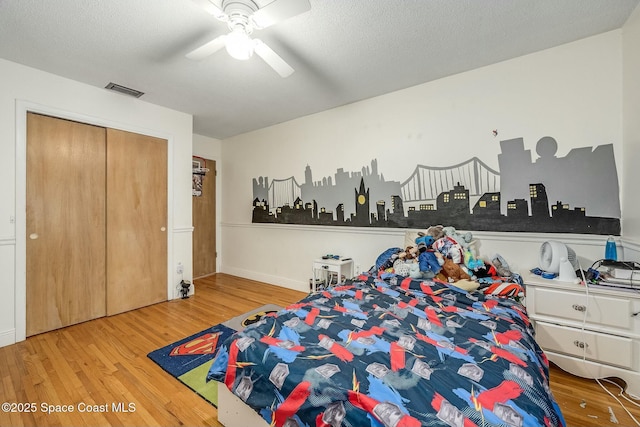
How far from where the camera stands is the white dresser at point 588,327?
1.66 metres

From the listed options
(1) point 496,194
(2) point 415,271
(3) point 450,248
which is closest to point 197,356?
(2) point 415,271

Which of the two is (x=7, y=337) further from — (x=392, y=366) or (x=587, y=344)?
(x=587, y=344)

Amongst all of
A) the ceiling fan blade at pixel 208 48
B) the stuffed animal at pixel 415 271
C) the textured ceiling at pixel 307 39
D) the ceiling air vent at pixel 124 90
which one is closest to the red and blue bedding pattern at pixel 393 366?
the stuffed animal at pixel 415 271

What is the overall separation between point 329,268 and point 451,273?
144cm

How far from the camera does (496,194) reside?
244 centimetres

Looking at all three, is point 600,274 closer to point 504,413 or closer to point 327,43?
point 504,413

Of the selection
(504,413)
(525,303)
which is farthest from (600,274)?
(504,413)

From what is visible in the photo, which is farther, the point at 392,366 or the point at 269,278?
the point at 269,278

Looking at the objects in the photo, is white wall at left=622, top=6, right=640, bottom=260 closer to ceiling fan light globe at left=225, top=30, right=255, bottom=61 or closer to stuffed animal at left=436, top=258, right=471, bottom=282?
stuffed animal at left=436, top=258, right=471, bottom=282

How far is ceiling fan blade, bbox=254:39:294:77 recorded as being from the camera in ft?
5.71

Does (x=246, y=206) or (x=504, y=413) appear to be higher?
(x=246, y=206)

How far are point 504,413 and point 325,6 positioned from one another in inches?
89.5

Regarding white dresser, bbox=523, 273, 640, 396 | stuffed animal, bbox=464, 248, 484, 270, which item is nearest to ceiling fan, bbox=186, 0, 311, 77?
stuffed animal, bbox=464, 248, 484, 270

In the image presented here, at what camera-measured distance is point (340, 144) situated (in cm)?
342
